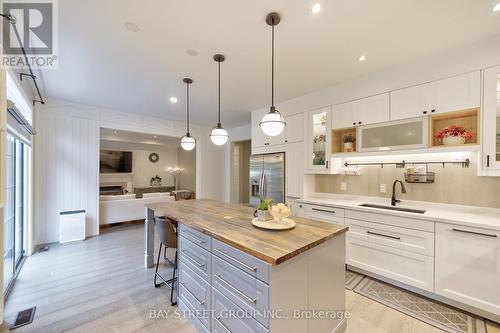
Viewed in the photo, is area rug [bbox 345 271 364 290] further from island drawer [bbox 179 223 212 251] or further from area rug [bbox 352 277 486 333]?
island drawer [bbox 179 223 212 251]

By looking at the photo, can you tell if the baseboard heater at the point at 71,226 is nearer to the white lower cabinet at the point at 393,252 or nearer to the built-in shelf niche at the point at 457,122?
the white lower cabinet at the point at 393,252

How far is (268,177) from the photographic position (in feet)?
14.1

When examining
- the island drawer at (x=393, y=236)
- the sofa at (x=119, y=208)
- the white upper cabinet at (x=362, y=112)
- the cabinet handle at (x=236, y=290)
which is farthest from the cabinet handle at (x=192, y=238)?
the sofa at (x=119, y=208)

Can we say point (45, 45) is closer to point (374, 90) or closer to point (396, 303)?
point (374, 90)

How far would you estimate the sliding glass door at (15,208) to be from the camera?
2568 millimetres

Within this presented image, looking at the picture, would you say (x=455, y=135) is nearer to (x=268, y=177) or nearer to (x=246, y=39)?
(x=246, y=39)

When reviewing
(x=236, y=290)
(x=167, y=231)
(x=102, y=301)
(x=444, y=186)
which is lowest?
(x=102, y=301)

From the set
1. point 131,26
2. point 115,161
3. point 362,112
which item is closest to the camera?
point 131,26

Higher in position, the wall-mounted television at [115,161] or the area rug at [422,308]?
the wall-mounted television at [115,161]

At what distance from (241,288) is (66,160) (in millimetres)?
4720

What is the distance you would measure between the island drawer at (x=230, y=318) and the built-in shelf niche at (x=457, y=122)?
2.78 m

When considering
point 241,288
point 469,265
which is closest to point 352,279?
point 469,265

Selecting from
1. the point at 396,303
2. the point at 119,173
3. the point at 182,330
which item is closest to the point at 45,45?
the point at 182,330

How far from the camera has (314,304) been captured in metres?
1.52
